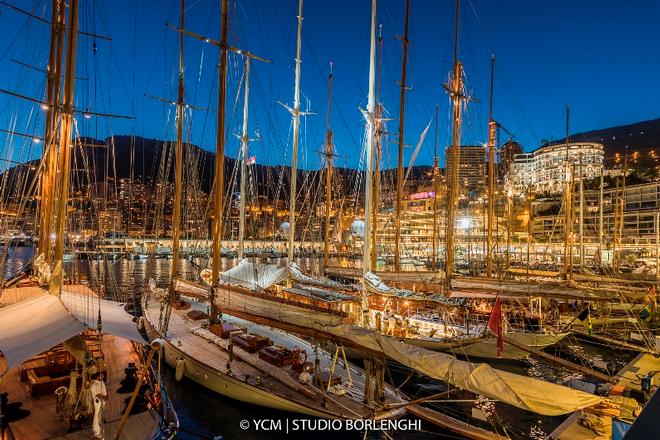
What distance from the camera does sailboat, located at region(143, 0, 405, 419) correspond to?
1135 centimetres

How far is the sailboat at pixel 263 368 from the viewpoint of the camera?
1135 centimetres

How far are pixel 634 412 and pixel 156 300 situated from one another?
25.5 meters

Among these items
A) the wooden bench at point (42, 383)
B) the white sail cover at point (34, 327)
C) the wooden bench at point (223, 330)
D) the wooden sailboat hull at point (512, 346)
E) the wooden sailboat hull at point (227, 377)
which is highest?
the white sail cover at point (34, 327)

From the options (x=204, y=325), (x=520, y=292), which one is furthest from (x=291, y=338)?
(x=520, y=292)

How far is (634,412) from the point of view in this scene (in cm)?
1015

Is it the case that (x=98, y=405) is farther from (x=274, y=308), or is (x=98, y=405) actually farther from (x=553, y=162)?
(x=553, y=162)

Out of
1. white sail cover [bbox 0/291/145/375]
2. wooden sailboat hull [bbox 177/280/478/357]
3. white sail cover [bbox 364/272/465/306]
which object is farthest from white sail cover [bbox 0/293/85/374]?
white sail cover [bbox 364/272/465/306]

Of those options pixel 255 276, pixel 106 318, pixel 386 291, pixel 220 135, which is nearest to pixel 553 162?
pixel 386 291

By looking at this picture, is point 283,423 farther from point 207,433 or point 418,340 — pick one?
point 418,340

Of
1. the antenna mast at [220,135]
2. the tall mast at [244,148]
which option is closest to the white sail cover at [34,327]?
the antenna mast at [220,135]

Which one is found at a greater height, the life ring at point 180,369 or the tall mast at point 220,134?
the tall mast at point 220,134

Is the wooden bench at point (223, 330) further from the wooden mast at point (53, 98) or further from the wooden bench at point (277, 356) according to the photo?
the wooden mast at point (53, 98)

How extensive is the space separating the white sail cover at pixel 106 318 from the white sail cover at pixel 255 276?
9882 millimetres

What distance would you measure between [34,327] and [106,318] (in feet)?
5.04
